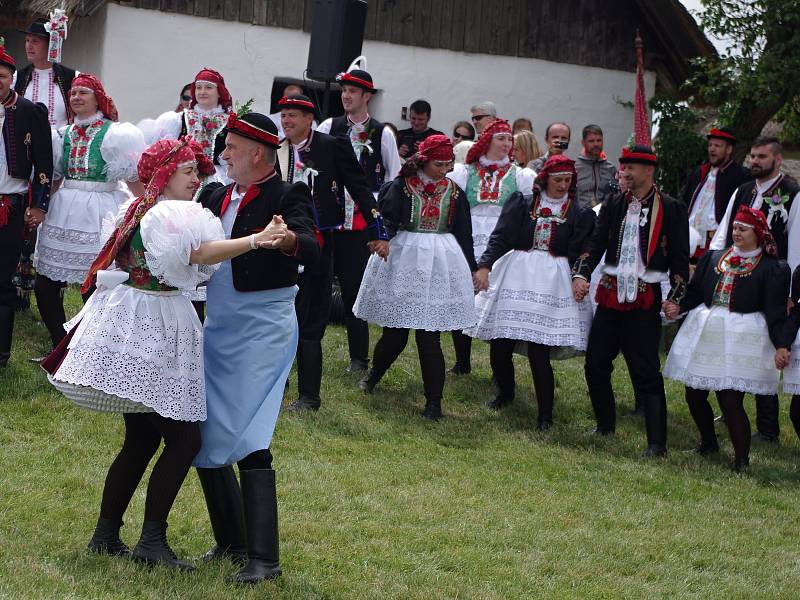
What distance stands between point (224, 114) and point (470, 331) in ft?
8.17

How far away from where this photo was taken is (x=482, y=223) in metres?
9.95

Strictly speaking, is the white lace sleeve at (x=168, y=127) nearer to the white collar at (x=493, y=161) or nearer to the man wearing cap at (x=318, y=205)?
the man wearing cap at (x=318, y=205)

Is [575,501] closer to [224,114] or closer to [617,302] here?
[617,302]

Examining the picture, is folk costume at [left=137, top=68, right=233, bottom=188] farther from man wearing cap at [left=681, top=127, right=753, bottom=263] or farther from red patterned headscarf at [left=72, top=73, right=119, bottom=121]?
man wearing cap at [left=681, top=127, right=753, bottom=263]

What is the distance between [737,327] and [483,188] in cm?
287

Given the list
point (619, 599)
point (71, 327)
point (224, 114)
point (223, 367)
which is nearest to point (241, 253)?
point (223, 367)

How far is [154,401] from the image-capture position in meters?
4.66

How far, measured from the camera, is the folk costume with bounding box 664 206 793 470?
25.3 ft

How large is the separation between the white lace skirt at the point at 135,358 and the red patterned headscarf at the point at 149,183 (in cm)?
14

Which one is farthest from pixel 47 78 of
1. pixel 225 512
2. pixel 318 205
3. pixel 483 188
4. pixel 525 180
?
pixel 225 512

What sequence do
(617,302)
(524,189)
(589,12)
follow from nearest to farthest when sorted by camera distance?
(617,302) → (524,189) → (589,12)

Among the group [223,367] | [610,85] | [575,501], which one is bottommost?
[575,501]

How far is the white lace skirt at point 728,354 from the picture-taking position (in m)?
7.73

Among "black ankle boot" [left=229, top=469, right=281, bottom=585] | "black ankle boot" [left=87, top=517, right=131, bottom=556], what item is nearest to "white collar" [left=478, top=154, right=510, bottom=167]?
"black ankle boot" [left=229, top=469, right=281, bottom=585]
